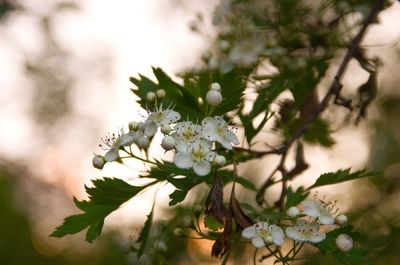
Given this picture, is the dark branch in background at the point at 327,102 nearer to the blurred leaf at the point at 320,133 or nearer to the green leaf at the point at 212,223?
the blurred leaf at the point at 320,133

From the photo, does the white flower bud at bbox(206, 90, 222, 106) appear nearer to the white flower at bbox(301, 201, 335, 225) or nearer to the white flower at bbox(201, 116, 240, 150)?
the white flower at bbox(201, 116, 240, 150)

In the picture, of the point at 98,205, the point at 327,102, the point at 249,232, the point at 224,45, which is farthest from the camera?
the point at 224,45

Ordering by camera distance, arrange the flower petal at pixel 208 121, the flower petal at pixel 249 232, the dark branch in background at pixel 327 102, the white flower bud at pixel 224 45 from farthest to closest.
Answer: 1. the white flower bud at pixel 224 45
2. the dark branch in background at pixel 327 102
3. the flower petal at pixel 208 121
4. the flower petal at pixel 249 232

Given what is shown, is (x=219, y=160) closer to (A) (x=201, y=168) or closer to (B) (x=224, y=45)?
(A) (x=201, y=168)

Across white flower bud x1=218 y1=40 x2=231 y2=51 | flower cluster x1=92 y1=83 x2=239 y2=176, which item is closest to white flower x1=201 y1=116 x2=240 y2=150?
flower cluster x1=92 y1=83 x2=239 y2=176

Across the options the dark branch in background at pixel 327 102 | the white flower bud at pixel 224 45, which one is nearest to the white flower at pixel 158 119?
the dark branch in background at pixel 327 102

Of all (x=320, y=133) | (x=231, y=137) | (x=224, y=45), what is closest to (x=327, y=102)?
(x=320, y=133)

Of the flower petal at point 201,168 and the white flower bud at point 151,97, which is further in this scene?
the white flower bud at point 151,97
